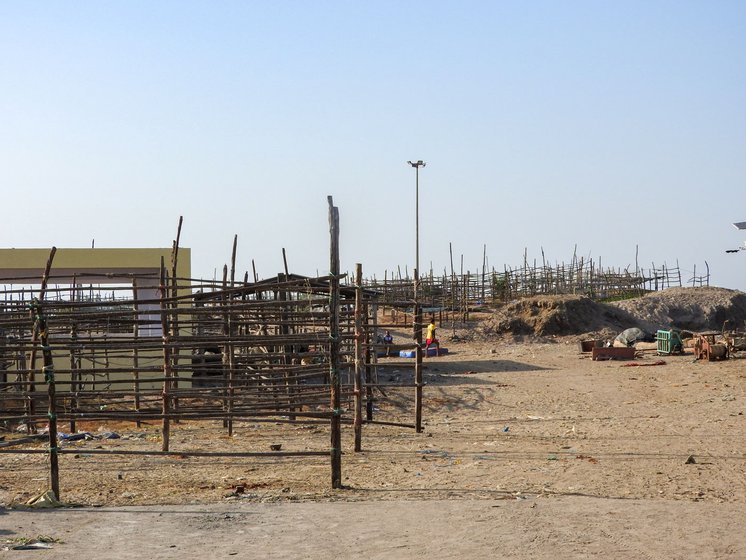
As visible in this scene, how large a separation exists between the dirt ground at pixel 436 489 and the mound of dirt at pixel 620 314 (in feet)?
58.0

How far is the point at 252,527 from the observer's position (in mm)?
6957

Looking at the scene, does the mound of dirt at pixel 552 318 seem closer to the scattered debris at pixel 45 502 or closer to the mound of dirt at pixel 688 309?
the mound of dirt at pixel 688 309

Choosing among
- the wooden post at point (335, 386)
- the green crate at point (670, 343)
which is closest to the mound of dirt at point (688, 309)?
the green crate at point (670, 343)

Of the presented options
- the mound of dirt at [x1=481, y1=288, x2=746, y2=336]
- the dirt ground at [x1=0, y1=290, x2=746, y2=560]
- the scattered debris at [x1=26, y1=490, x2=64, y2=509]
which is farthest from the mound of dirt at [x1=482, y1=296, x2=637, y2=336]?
the scattered debris at [x1=26, y1=490, x2=64, y2=509]

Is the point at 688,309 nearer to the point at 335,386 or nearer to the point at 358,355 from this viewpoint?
the point at 358,355

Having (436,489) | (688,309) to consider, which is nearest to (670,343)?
(688,309)

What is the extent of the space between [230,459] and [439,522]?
168 inches

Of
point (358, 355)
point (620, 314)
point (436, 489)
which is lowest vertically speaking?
point (436, 489)

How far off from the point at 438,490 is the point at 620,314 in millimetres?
29376

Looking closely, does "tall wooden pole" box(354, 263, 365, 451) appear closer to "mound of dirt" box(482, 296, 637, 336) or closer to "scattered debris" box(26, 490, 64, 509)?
"scattered debris" box(26, 490, 64, 509)

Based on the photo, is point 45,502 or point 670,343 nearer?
point 45,502

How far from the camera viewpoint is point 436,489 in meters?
8.51

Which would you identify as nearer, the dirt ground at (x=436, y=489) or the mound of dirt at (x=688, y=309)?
the dirt ground at (x=436, y=489)

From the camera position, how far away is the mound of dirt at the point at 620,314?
111 ft
